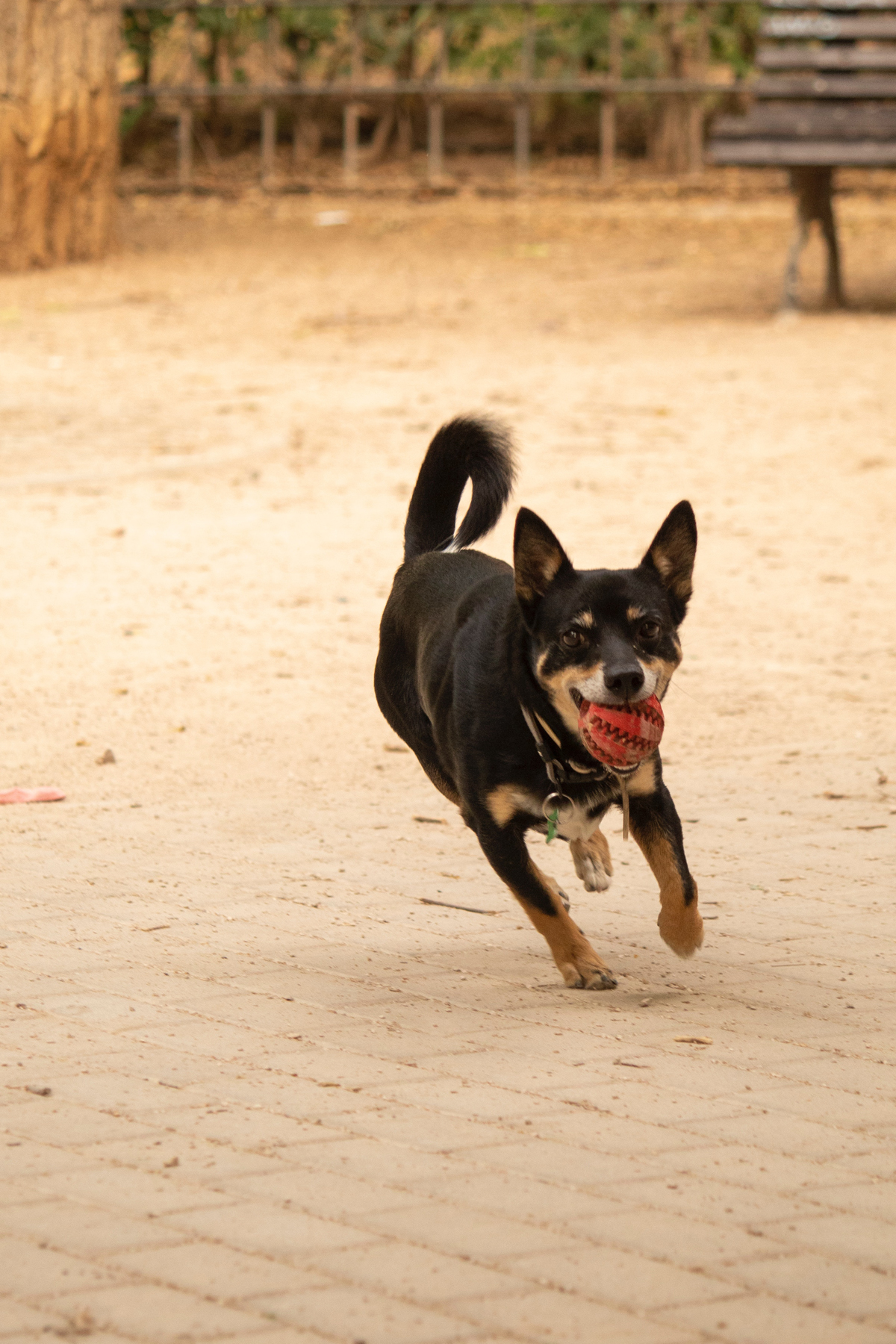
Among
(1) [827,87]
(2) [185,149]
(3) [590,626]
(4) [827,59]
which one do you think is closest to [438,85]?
(2) [185,149]

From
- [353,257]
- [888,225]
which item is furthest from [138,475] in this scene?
[888,225]

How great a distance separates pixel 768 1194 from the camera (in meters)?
2.95

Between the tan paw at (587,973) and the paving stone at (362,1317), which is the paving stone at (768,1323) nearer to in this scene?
the paving stone at (362,1317)

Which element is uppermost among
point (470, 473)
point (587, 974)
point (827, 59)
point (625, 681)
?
point (827, 59)

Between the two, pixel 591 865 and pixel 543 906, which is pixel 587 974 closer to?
pixel 543 906

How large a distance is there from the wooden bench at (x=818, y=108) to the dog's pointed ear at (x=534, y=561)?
32.6 ft

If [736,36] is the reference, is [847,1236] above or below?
below

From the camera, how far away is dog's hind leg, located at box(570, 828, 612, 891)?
441cm

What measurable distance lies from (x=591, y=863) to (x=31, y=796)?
1.96 meters

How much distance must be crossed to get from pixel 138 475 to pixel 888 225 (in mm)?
10173

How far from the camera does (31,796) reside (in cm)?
543

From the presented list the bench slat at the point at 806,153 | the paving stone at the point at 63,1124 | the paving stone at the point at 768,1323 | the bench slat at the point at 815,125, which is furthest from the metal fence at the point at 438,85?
the paving stone at the point at 768,1323

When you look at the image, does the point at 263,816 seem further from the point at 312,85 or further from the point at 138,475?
the point at 312,85

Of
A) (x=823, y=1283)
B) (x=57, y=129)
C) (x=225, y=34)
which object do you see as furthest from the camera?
(x=225, y=34)
